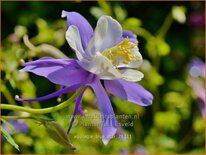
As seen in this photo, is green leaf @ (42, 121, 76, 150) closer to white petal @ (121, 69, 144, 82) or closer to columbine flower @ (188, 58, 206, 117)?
white petal @ (121, 69, 144, 82)

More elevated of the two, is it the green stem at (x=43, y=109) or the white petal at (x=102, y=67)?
the white petal at (x=102, y=67)

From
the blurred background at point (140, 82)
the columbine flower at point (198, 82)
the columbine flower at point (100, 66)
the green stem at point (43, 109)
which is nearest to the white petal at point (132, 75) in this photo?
the columbine flower at point (100, 66)

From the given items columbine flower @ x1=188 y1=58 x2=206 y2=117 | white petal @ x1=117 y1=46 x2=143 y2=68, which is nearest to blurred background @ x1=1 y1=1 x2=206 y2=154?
columbine flower @ x1=188 y1=58 x2=206 y2=117

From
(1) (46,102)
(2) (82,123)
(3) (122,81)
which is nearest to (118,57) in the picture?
(3) (122,81)

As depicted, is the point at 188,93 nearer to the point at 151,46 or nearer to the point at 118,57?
the point at 151,46

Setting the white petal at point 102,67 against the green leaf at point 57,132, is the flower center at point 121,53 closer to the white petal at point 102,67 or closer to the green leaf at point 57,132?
the white petal at point 102,67

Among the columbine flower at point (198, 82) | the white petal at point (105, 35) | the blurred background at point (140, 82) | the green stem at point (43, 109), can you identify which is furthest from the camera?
the columbine flower at point (198, 82)
